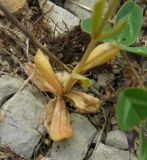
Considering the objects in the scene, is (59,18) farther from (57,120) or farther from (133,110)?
(133,110)

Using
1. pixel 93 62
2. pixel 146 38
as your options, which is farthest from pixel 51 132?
pixel 146 38

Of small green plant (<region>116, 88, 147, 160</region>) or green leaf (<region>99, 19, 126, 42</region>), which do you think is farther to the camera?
small green plant (<region>116, 88, 147, 160</region>)

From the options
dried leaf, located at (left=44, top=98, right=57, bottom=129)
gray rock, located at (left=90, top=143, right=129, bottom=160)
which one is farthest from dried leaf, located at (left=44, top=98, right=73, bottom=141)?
gray rock, located at (left=90, top=143, right=129, bottom=160)

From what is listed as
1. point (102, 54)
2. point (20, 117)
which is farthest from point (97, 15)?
point (20, 117)

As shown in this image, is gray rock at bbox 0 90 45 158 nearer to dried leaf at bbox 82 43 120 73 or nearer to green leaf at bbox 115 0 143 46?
dried leaf at bbox 82 43 120 73

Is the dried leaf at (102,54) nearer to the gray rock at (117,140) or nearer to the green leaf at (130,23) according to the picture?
the green leaf at (130,23)

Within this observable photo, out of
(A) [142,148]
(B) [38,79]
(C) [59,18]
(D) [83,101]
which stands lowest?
(A) [142,148]
